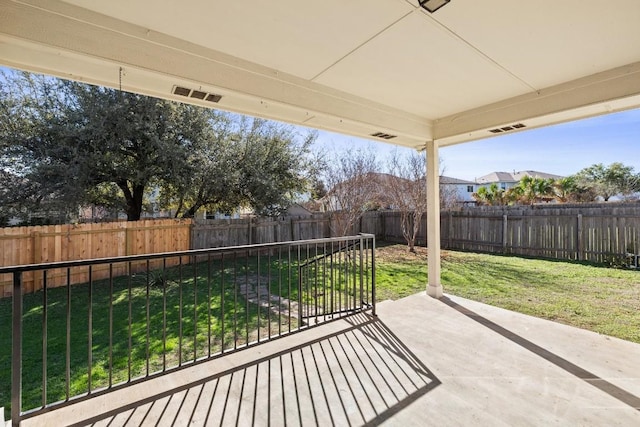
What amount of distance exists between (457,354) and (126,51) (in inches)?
135

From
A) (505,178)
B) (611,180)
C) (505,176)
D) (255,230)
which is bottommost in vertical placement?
(255,230)

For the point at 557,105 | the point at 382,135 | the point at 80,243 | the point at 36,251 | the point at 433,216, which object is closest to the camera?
the point at 557,105

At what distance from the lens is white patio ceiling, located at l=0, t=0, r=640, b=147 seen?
1790 mm

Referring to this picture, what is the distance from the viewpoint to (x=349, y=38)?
2.12 meters

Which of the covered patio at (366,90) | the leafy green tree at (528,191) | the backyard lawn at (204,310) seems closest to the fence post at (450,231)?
the backyard lawn at (204,310)

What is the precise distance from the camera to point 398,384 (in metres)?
2.15

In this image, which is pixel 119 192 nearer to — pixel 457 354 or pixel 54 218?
pixel 54 218

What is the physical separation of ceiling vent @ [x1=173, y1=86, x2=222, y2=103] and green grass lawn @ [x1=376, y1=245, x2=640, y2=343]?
3427mm

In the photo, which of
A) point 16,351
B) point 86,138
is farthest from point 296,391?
point 86,138

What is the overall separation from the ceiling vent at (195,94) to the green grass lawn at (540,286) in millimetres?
3427

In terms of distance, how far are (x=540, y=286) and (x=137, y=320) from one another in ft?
19.8

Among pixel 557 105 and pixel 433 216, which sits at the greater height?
pixel 557 105

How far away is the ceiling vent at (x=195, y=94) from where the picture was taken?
2439mm

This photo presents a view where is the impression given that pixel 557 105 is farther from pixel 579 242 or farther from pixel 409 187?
pixel 409 187
